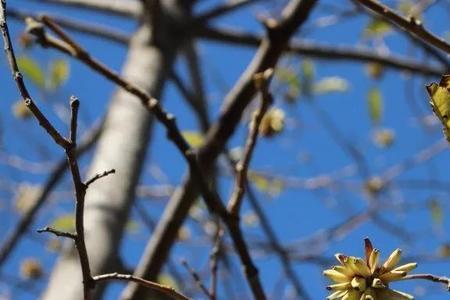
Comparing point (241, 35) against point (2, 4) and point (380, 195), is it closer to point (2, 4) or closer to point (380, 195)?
point (380, 195)

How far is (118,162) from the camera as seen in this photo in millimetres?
1170

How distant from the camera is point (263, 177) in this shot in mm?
2035

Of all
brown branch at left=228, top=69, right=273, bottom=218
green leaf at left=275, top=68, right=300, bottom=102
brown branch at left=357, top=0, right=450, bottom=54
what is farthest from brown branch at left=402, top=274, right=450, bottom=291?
green leaf at left=275, top=68, right=300, bottom=102

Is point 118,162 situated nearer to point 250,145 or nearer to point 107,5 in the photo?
point 250,145

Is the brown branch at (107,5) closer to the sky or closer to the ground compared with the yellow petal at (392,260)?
closer to the sky

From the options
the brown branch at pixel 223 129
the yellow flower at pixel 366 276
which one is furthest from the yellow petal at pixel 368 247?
the brown branch at pixel 223 129

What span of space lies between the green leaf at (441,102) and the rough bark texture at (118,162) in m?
0.62

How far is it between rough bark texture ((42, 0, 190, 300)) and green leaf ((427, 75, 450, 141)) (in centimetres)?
62

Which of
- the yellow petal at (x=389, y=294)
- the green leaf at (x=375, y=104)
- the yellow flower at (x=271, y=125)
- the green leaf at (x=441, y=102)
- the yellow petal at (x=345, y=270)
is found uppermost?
the green leaf at (x=375, y=104)

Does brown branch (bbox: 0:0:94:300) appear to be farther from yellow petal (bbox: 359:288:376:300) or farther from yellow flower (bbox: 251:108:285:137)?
yellow flower (bbox: 251:108:285:137)

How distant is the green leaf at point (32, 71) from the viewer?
170 centimetres

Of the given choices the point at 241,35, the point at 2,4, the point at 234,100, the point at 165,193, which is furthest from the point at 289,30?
the point at 165,193

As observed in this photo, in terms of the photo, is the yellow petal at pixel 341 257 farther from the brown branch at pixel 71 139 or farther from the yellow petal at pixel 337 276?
the brown branch at pixel 71 139

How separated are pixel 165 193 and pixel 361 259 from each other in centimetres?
189
